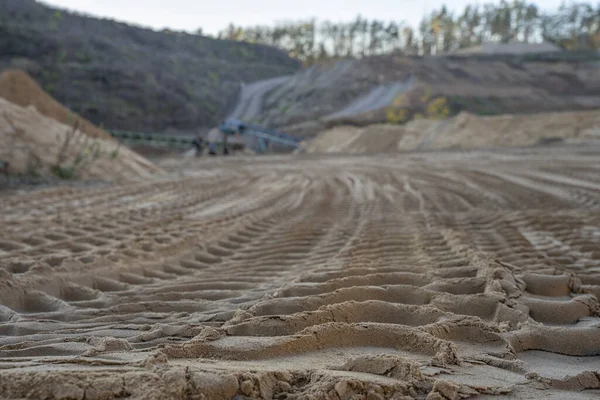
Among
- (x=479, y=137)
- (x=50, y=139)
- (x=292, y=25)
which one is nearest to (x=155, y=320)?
(x=50, y=139)

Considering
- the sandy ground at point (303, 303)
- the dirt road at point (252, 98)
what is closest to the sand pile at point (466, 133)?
the sandy ground at point (303, 303)

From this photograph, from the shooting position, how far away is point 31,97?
48.8 ft

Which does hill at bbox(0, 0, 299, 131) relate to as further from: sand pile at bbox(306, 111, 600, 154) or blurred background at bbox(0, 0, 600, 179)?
sand pile at bbox(306, 111, 600, 154)

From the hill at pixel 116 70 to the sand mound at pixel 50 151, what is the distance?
981 inches

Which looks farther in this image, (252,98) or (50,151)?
(252,98)

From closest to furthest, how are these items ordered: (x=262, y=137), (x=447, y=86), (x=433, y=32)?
1. (x=262, y=137)
2. (x=447, y=86)
3. (x=433, y=32)

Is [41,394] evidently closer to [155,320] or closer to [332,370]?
[332,370]

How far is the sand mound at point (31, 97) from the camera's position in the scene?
1459 cm

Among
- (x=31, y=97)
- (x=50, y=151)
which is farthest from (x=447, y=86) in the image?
(x=50, y=151)

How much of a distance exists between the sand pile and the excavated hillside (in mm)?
6522

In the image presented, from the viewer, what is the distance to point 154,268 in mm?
4477

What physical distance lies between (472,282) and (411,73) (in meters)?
41.1

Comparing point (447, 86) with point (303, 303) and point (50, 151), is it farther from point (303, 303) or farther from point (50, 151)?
point (303, 303)

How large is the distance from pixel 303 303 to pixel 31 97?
556 inches
